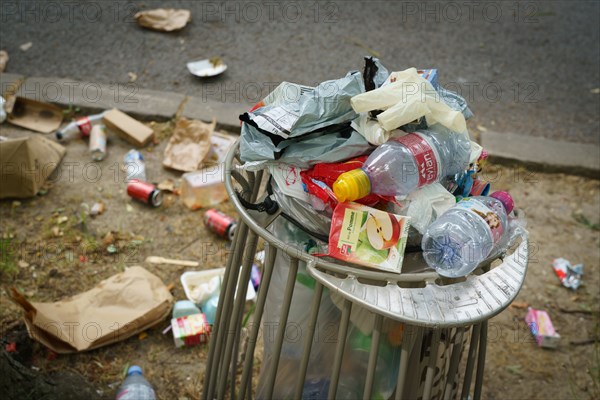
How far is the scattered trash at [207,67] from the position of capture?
3.97 metres

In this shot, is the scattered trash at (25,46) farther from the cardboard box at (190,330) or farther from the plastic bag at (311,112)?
the plastic bag at (311,112)

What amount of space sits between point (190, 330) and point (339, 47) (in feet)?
8.87

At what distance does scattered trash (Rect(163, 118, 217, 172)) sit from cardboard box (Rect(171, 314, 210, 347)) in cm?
106

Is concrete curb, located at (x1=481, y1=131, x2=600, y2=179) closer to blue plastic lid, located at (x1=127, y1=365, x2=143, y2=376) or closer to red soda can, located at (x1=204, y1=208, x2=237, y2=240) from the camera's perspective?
red soda can, located at (x1=204, y1=208, x2=237, y2=240)

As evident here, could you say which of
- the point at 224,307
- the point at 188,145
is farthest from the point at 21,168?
the point at 224,307

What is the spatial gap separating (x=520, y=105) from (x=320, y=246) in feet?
9.72

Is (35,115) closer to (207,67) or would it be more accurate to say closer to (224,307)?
(207,67)

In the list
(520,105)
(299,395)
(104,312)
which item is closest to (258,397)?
(299,395)

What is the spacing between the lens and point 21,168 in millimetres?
2957

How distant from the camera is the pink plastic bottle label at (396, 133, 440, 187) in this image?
139 cm

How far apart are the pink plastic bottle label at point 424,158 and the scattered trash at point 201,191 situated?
180 cm

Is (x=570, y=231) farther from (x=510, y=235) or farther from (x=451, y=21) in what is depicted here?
(x=451, y=21)

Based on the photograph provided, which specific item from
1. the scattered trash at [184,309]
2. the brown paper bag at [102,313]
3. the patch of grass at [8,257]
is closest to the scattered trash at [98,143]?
the patch of grass at [8,257]

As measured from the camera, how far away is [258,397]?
1.92m
